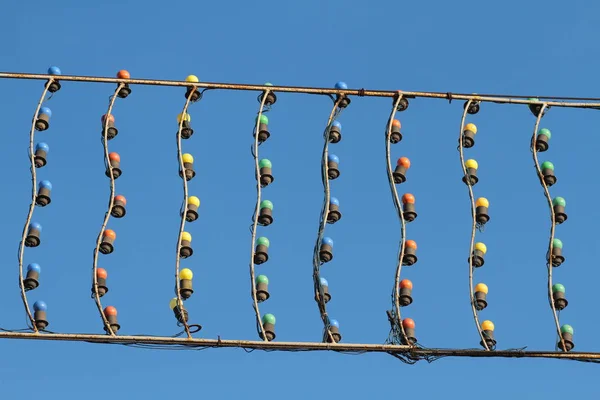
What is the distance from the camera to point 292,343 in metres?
28.7

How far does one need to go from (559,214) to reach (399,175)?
2709 mm

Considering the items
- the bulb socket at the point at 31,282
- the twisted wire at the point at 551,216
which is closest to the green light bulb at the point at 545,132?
the twisted wire at the point at 551,216

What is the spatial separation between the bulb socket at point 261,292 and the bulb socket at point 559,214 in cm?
504

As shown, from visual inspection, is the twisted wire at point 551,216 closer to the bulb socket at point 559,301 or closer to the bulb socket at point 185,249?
the bulb socket at point 559,301

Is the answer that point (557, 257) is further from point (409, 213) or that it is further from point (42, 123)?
point (42, 123)

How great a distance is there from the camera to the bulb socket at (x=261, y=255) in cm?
2962

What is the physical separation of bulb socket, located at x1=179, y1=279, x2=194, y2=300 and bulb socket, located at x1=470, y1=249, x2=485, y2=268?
4.54m

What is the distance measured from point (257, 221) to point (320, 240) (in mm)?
1033

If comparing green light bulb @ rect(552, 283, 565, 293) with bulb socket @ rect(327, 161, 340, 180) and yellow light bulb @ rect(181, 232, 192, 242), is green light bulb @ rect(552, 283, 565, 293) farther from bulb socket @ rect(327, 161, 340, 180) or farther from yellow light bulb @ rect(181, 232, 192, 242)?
yellow light bulb @ rect(181, 232, 192, 242)

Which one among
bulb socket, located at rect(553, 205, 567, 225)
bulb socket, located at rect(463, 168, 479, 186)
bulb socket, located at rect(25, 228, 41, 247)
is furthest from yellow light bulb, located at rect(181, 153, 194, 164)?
bulb socket, located at rect(553, 205, 567, 225)

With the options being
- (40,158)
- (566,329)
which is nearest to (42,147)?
(40,158)

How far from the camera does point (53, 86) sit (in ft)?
101

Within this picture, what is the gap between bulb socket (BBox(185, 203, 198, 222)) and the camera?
2980cm

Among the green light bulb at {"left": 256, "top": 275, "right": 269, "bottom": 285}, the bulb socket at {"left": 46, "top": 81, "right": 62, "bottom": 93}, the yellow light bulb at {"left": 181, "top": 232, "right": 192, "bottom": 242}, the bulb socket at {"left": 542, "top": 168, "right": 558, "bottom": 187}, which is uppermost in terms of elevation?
the bulb socket at {"left": 46, "top": 81, "right": 62, "bottom": 93}
